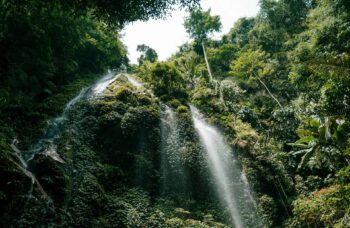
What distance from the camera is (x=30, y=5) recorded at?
9.53m

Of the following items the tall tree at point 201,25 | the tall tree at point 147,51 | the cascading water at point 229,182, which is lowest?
the cascading water at point 229,182

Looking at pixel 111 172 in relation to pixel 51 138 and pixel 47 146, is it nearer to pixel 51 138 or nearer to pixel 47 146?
pixel 47 146

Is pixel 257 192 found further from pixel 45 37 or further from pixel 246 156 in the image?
pixel 45 37

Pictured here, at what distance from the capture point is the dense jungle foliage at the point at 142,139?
29.4ft

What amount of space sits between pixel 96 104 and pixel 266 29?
75.8 feet

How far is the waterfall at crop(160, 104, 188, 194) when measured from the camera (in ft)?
42.0

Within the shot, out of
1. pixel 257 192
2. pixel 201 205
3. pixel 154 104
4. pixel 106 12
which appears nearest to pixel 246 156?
pixel 257 192

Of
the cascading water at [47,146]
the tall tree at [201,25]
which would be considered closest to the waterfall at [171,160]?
the cascading water at [47,146]

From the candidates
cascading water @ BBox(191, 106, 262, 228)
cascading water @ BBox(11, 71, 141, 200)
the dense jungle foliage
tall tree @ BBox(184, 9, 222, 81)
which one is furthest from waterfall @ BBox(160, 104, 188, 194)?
tall tree @ BBox(184, 9, 222, 81)

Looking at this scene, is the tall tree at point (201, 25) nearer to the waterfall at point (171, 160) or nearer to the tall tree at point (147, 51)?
the tall tree at point (147, 51)

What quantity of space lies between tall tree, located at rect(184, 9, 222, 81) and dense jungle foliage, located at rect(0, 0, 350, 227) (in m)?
14.5

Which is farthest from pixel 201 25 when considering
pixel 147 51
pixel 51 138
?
pixel 51 138

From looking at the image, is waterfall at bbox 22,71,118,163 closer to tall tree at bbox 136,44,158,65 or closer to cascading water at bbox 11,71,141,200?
cascading water at bbox 11,71,141,200

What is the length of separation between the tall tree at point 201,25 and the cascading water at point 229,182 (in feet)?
67.7
